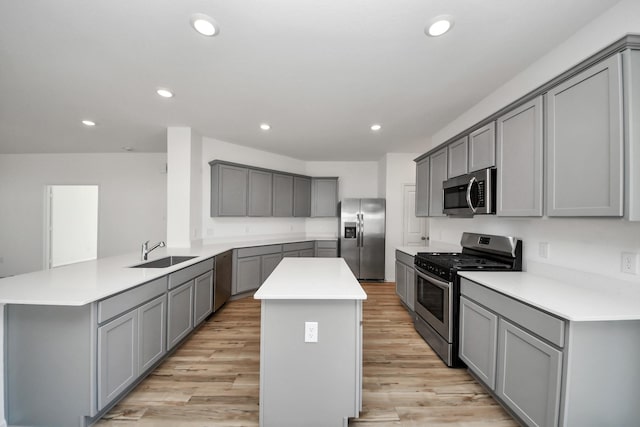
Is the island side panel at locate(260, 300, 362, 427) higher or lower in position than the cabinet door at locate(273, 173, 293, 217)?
lower

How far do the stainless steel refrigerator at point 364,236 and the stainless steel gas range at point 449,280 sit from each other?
219 centimetres

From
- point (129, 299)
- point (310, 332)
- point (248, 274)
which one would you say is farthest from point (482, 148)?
point (248, 274)

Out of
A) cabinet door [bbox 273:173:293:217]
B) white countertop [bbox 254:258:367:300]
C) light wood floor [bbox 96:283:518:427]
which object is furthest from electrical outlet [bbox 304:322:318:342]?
cabinet door [bbox 273:173:293:217]

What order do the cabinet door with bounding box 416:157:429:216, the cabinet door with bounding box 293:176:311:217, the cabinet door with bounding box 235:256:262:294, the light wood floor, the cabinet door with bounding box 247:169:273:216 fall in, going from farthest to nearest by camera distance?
the cabinet door with bounding box 293:176:311:217 < the cabinet door with bounding box 247:169:273:216 < the cabinet door with bounding box 235:256:262:294 < the cabinet door with bounding box 416:157:429:216 < the light wood floor

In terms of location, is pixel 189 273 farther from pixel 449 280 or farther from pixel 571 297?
pixel 571 297

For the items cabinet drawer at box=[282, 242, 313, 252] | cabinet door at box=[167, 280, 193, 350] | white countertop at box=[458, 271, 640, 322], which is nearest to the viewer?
white countertop at box=[458, 271, 640, 322]

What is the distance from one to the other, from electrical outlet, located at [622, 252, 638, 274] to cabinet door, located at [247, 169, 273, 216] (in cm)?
418

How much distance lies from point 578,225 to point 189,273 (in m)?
3.39

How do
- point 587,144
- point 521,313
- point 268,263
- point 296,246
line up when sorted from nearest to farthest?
point 587,144 → point 521,313 → point 268,263 → point 296,246

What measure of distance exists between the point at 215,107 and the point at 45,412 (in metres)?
2.91

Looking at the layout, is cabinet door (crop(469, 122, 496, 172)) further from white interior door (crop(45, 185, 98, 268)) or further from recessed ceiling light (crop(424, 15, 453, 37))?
white interior door (crop(45, 185, 98, 268))

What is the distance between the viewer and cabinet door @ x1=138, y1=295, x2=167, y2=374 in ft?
6.15

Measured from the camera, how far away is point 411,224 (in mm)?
5000

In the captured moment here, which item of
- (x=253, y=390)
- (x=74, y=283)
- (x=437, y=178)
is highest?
(x=437, y=178)
